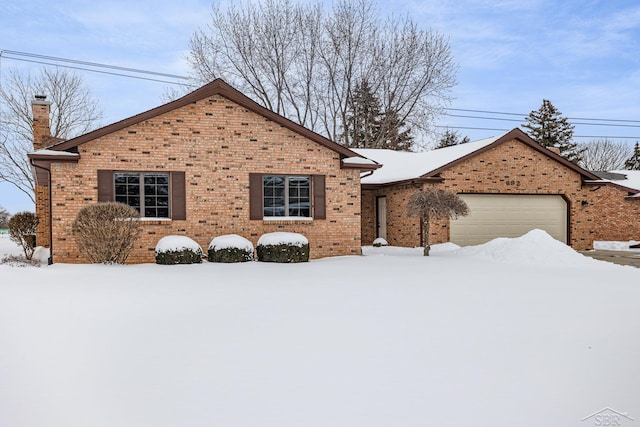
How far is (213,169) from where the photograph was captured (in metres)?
13.9

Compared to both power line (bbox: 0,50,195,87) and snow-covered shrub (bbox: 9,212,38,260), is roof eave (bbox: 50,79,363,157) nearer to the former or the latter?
snow-covered shrub (bbox: 9,212,38,260)

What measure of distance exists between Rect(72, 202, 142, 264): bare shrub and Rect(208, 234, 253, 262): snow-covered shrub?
2.00 metres

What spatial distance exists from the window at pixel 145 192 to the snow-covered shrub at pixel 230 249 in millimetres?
1944

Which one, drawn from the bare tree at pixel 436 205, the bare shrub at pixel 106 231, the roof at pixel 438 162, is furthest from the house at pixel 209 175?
the roof at pixel 438 162

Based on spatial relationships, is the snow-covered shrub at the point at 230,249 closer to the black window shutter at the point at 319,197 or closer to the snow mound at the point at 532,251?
the black window shutter at the point at 319,197

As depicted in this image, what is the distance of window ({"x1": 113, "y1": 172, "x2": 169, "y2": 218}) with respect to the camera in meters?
13.4

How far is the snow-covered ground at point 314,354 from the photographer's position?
12.1 feet

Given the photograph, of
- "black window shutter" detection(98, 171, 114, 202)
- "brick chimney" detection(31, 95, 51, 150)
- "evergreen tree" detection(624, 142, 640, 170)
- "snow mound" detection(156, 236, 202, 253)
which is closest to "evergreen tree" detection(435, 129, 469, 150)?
"evergreen tree" detection(624, 142, 640, 170)

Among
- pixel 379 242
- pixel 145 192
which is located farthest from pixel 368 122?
pixel 145 192

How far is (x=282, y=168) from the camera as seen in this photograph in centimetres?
1462

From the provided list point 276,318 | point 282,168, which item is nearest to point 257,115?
point 282,168

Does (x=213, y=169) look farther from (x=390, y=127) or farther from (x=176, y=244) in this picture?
(x=390, y=127)

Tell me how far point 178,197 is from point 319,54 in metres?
20.3

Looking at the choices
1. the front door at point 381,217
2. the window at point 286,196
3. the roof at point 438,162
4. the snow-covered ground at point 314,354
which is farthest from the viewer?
the front door at point 381,217
